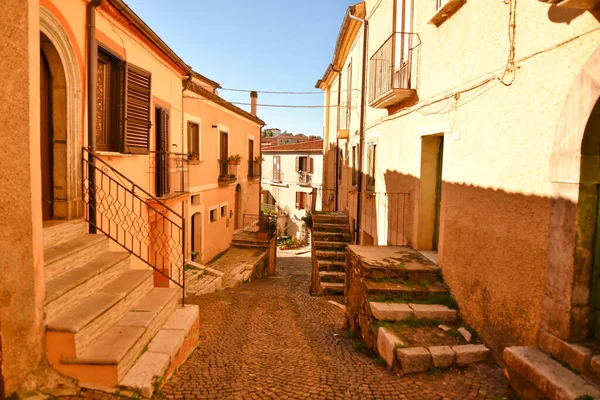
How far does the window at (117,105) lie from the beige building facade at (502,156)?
16.2 feet

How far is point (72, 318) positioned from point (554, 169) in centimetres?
454

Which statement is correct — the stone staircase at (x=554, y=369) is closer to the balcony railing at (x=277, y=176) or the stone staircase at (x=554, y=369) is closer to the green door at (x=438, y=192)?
the green door at (x=438, y=192)

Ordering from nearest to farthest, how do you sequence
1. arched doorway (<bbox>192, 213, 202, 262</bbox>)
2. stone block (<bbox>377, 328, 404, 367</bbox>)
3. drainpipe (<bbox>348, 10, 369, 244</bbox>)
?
1. stone block (<bbox>377, 328, 404, 367</bbox>)
2. drainpipe (<bbox>348, 10, 369, 244</bbox>)
3. arched doorway (<bbox>192, 213, 202, 262</bbox>)

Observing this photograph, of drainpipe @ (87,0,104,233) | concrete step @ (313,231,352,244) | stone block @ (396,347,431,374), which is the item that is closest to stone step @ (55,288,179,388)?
drainpipe @ (87,0,104,233)

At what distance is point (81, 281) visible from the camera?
168 inches

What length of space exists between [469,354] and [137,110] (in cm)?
690

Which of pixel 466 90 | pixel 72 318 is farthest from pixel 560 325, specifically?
pixel 72 318

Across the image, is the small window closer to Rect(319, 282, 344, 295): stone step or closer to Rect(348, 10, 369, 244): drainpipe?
Rect(348, 10, 369, 244): drainpipe

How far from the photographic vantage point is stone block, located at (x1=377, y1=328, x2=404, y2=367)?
456 cm

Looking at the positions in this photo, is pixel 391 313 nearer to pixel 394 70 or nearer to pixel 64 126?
pixel 64 126

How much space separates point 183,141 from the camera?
40.6 feet

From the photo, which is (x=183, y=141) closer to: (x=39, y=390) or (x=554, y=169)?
(x=39, y=390)

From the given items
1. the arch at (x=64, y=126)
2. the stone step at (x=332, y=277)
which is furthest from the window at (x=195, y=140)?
the arch at (x=64, y=126)

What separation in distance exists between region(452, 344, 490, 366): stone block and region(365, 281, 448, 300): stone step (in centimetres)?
116
